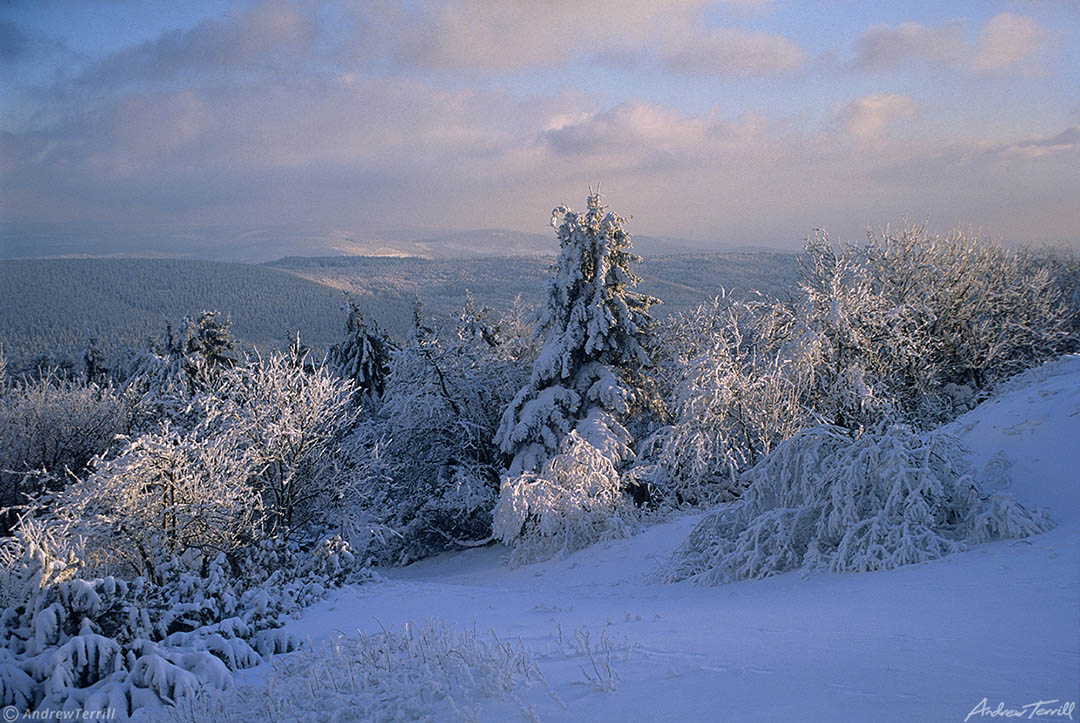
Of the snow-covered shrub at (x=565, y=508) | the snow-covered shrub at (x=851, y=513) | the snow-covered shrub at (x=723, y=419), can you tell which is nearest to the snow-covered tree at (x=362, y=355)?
the snow-covered shrub at (x=565, y=508)

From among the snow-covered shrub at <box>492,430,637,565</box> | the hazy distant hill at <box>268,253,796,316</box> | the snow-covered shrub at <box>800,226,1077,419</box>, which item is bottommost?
the snow-covered shrub at <box>492,430,637,565</box>

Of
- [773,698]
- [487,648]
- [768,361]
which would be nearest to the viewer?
[773,698]

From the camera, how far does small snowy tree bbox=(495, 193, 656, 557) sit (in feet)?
58.4

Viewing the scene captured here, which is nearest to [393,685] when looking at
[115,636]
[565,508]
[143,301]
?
[115,636]

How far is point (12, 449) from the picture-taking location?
20.1 metres

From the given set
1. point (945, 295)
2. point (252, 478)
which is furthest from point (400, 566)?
point (945, 295)

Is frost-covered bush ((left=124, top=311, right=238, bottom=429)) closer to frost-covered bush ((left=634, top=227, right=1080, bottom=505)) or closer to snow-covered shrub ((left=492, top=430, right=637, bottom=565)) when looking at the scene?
snow-covered shrub ((left=492, top=430, right=637, bottom=565))

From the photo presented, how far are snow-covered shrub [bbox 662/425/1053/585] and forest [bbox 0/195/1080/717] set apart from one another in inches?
1.5

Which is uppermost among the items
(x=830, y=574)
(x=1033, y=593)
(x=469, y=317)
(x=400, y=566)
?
(x=469, y=317)

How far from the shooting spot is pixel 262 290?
141 metres

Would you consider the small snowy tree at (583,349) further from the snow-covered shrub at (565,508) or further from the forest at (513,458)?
the snow-covered shrub at (565,508)

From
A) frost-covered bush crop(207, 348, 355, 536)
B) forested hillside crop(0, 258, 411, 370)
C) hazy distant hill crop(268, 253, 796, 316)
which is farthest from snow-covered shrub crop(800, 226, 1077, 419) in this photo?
forested hillside crop(0, 258, 411, 370)

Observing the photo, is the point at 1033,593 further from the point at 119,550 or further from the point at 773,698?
the point at 119,550

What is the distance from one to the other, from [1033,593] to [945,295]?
1845cm
